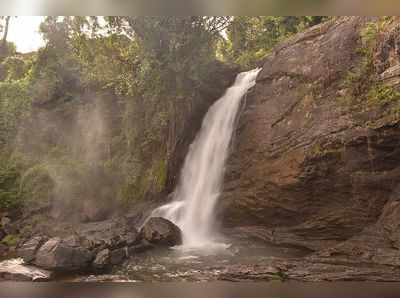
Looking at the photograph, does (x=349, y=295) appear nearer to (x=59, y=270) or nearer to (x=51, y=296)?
(x=51, y=296)

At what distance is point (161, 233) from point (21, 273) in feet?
5.94

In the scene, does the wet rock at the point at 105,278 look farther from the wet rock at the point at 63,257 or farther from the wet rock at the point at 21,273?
the wet rock at the point at 21,273

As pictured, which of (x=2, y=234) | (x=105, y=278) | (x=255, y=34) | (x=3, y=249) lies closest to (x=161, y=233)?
(x=105, y=278)

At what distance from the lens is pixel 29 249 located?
4719 millimetres

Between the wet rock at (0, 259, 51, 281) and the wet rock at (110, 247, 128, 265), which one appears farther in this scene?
the wet rock at (110, 247, 128, 265)

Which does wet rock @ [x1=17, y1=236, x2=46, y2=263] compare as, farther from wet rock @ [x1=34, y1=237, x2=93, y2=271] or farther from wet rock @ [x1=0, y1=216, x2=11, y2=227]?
wet rock @ [x1=0, y1=216, x2=11, y2=227]

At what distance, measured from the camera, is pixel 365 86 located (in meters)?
5.16

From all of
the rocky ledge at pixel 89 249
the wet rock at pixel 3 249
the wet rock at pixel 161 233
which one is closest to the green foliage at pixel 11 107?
the wet rock at pixel 3 249

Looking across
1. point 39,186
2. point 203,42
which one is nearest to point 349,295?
point 203,42

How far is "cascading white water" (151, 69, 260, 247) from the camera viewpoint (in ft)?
19.3

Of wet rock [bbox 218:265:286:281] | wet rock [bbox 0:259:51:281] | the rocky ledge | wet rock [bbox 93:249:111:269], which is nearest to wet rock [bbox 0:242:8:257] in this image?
the rocky ledge

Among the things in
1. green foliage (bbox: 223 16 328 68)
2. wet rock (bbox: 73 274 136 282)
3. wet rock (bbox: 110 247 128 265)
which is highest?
green foliage (bbox: 223 16 328 68)

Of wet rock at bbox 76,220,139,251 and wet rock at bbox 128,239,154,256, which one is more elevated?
wet rock at bbox 76,220,139,251

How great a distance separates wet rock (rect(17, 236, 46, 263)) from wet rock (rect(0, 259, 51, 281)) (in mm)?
84
